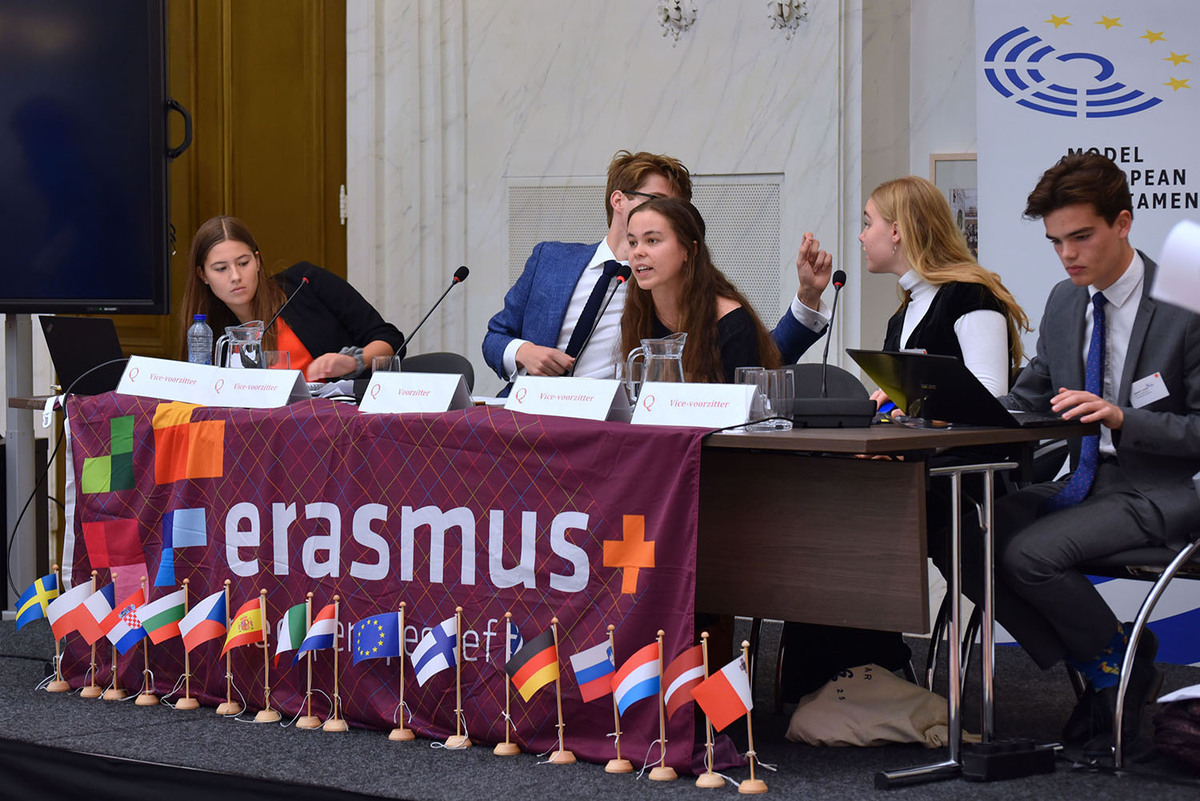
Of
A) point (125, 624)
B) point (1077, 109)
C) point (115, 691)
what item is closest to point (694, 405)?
point (125, 624)

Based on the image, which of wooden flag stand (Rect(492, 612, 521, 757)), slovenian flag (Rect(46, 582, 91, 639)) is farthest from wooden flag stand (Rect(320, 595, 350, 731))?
slovenian flag (Rect(46, 582, 91, 639))

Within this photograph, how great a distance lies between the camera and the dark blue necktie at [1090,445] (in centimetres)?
258

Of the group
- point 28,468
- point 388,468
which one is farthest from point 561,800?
point 28,468

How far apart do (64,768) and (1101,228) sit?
2253 millimetres

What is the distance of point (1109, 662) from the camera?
2.45 metres

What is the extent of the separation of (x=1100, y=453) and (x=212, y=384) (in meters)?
1.88

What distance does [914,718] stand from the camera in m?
2.50

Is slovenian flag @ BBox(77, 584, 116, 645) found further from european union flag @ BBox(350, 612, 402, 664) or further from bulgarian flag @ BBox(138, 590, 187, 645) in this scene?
european union flag @ BBox(350, 612, 402, 664)

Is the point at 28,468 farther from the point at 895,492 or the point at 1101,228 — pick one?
the point at 1101,228

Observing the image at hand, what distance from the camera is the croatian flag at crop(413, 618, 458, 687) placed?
2434mm

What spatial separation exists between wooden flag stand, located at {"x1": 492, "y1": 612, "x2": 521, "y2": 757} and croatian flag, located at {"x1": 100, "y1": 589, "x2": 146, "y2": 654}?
0.89m

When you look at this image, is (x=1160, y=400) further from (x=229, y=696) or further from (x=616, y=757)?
(x=229, y=696)

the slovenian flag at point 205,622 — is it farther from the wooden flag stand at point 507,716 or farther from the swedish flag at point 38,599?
the wooden flag stand at point 507,716

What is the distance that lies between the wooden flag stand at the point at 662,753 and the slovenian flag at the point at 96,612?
1.32m
